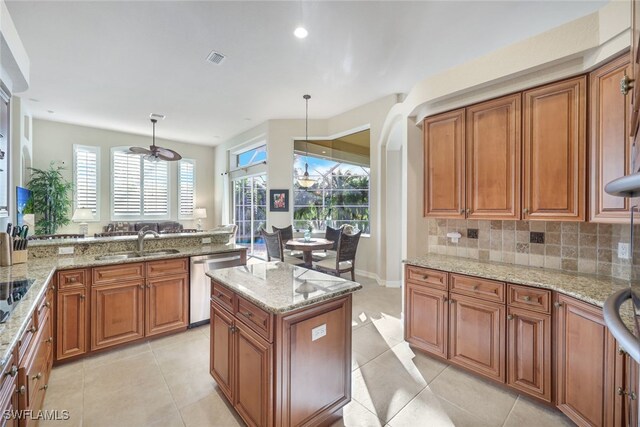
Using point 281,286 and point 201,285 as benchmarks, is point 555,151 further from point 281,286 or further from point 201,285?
point 201,285

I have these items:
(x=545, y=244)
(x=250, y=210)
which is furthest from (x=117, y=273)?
(x=250, y=210)

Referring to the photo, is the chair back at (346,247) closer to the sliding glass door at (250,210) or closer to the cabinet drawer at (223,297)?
the cabinet drawer at (223,297)

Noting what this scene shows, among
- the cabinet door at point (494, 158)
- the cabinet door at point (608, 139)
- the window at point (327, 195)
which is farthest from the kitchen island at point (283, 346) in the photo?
the window at point (327, 195)

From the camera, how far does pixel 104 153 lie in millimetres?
7129

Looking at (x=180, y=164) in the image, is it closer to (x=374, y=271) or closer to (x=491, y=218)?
(x=374, y=271)

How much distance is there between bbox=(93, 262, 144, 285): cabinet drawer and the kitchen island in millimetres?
1213

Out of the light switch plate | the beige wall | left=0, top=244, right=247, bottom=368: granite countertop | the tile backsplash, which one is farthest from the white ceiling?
the light switch plate

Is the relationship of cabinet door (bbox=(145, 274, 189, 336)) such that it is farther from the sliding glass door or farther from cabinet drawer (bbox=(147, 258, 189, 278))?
the sliding glass door

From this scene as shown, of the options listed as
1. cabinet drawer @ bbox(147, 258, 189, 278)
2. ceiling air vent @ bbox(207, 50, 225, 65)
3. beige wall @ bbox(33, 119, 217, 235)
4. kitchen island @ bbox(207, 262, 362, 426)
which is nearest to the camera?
kitchen island @ bbox(207, 262, 362, 426)

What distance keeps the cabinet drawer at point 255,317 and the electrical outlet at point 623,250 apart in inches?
96.9

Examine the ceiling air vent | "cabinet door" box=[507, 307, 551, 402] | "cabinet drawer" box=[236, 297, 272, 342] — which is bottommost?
"cabinet door" box=[507, 307, 551, 402]

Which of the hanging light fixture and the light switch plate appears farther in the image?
the hanging light fixture

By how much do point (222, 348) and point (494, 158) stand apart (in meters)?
2.67

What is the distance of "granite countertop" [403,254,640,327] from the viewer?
168cm
